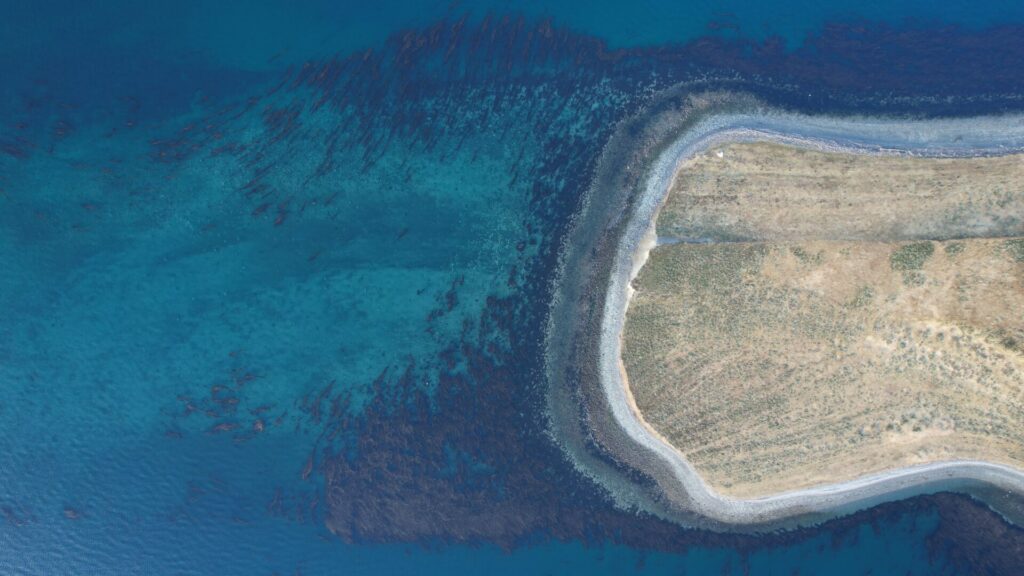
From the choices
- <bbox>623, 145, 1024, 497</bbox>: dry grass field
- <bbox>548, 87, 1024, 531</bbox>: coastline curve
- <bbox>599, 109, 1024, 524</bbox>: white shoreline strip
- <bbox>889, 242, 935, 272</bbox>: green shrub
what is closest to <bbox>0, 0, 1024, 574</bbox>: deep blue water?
<bbox>548, 87, 1024, 531</bbox>: coastline curve

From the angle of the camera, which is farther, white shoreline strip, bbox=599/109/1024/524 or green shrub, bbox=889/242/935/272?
white shoreline strip, bbox=599/109/1024/524

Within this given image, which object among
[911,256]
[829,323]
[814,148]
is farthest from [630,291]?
[911,256]

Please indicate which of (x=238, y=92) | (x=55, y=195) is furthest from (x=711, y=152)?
(x=55, y=195)

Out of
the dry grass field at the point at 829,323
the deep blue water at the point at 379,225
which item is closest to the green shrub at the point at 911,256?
the dry grass field at the point at 829,323

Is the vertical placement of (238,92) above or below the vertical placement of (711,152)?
above

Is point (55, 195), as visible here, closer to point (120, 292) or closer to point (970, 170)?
point (120, 292)

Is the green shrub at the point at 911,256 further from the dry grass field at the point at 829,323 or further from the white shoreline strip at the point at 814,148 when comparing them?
the white shoreline strip at the point at 814,148

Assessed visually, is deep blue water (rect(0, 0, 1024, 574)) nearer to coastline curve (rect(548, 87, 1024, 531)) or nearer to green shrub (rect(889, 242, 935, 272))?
coastline curve (rect(548, 87, 1024, 531))
